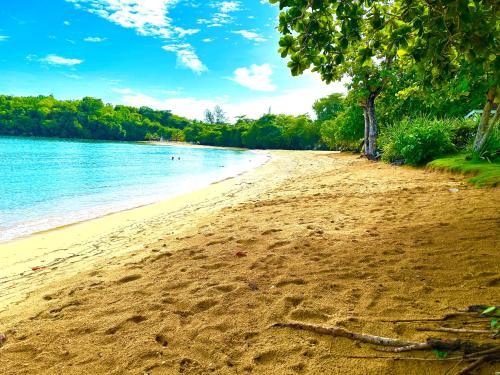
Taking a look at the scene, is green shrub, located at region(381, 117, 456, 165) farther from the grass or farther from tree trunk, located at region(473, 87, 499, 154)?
tree trunk, located at region(473, 87, 499, 154)

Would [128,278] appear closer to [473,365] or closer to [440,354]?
[440,354]

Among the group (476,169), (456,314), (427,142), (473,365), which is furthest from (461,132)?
(473,365)

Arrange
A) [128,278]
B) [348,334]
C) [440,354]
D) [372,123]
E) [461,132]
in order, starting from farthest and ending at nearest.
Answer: [372,123]
[461,132]
[128,278]
[348,334]
[440,354]

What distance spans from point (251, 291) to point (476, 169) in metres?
10.3

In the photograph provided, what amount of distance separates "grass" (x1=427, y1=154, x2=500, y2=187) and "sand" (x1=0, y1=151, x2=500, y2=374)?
7.07 feet

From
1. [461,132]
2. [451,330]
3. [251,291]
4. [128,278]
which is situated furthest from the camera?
[461,132]

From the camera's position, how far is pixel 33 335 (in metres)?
3.08

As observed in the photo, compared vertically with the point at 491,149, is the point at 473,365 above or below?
below

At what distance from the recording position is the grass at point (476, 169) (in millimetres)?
8516

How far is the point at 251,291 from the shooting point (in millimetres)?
3545

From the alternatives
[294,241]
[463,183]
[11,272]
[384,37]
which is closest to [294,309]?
[294,241]

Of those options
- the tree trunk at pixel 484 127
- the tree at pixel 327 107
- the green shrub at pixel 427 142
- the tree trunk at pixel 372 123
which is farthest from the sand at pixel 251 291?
the tree at pixel 327 107

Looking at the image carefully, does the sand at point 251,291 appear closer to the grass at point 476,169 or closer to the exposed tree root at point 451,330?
the exposed tree root at point 451,330

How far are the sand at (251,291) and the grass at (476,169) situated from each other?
215 centimetres
